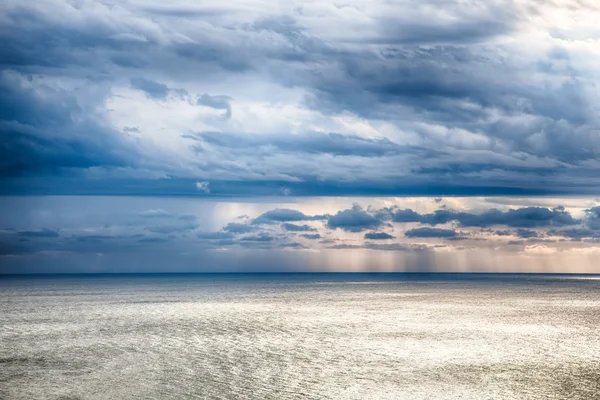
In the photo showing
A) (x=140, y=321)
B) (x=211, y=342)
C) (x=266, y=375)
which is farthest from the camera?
(x=140, y=321)

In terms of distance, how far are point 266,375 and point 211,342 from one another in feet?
52.2

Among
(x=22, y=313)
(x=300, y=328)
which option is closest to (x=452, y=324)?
(x=300, y=328)

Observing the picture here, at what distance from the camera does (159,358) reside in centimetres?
4272

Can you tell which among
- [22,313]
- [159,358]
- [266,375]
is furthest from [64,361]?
[22,313]

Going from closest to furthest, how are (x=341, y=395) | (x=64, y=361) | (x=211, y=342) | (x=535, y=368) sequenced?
(x=341, y=395)
(x=535, y=368)
(x=64, y=361)
(x=211, y=342)

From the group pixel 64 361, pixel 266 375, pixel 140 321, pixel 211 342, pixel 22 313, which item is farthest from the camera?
pixel 22 313

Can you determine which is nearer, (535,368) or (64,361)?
(535,368)

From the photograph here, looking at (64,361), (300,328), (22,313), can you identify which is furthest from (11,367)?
(22,313)

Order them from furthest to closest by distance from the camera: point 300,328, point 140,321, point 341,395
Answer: point 140,321
point 300,328
point 341,395

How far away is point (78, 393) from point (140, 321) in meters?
40.1

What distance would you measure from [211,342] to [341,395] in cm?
2222

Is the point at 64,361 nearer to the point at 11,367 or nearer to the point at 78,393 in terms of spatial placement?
the point at 11,367

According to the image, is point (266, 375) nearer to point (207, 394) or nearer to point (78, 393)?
point (207, 394)

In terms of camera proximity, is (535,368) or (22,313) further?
(22,313)
